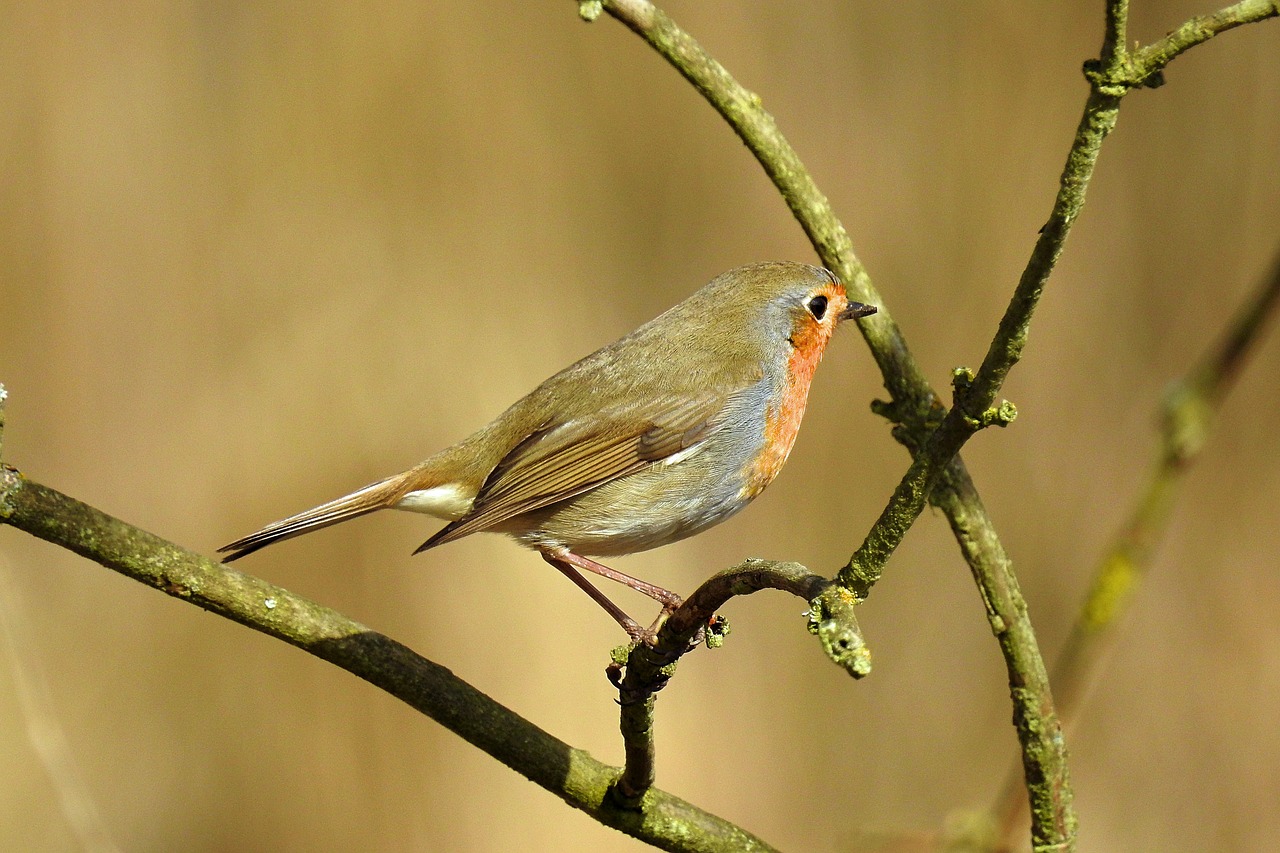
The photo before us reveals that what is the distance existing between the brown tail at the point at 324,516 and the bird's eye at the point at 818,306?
4.07 ft

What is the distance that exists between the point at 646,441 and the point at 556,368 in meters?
1.68

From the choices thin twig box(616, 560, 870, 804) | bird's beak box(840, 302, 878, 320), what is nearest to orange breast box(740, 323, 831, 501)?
bird's beak box(840, 302, 878, 320)

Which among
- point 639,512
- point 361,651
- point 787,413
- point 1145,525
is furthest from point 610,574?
point 1145,525

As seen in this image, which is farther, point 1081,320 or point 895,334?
point 1081,320

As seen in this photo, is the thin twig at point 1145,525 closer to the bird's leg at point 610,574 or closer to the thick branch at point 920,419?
the thick branch at point 920,419

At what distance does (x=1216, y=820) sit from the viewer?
4.88 meters

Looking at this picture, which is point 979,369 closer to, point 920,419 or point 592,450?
point 920,419

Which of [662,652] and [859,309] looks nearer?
[662,652]

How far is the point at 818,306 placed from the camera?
11.6 feet

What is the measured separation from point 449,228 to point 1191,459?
3.32 meters

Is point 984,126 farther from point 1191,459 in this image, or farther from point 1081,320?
point 1191,459

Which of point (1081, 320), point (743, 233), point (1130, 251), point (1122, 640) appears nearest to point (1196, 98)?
point (1130, 251)

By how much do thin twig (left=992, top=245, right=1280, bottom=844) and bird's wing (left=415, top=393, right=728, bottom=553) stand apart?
1250 millimetres

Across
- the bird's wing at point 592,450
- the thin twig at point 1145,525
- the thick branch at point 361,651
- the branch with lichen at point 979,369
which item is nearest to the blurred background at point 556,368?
the bird's wing at point 592,450
